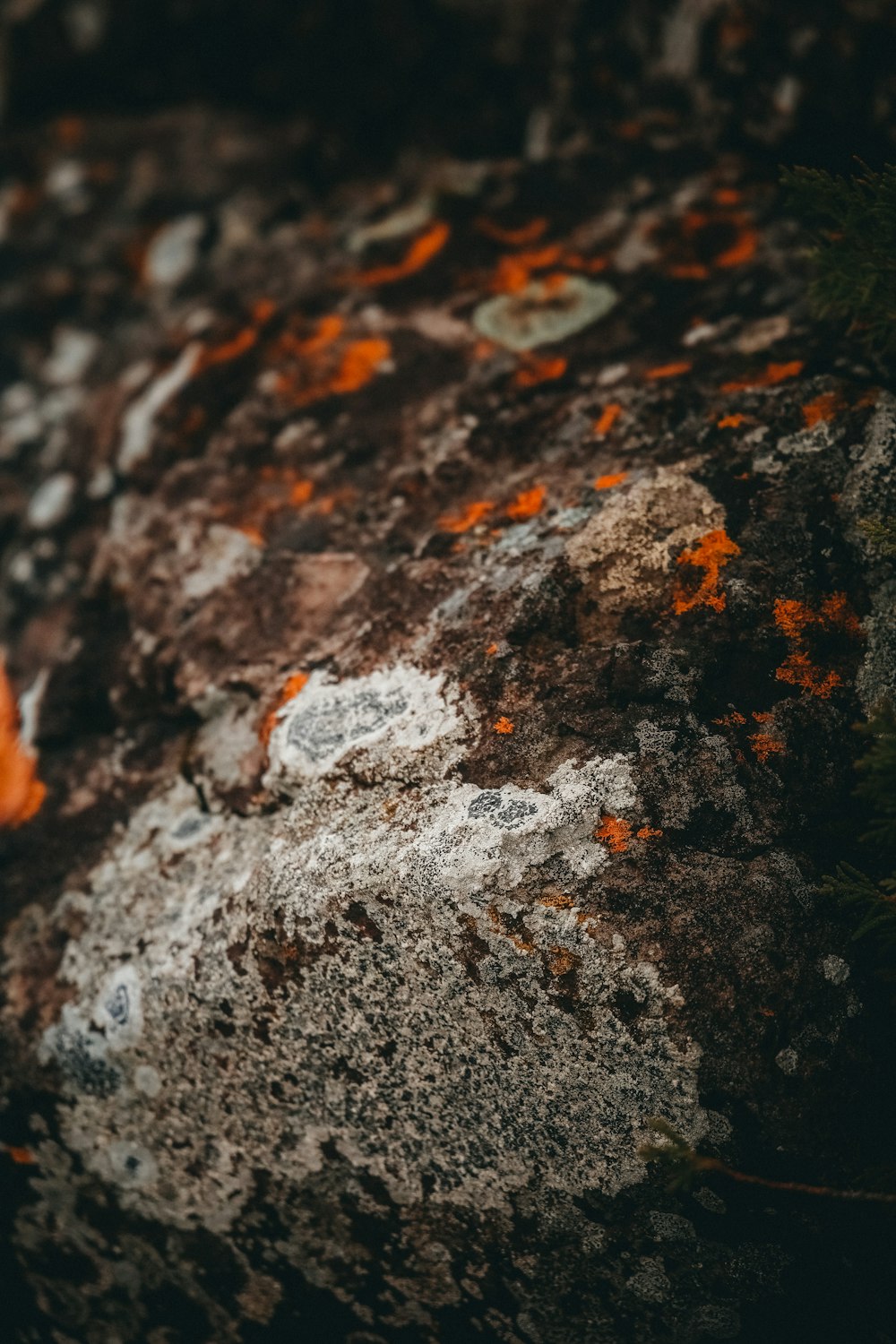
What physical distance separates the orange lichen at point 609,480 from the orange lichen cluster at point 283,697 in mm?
813

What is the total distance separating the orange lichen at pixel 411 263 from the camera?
2602 mm

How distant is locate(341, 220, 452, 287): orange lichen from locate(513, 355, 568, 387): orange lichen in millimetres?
638

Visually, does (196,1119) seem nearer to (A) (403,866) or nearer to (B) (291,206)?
(A) (403,866)

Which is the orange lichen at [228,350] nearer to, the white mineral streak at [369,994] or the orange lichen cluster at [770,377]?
the white mineral streak at [369,994]

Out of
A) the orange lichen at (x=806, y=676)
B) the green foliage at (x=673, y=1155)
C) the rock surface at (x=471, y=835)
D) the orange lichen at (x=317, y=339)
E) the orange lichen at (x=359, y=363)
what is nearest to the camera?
the green foliage at (x=673, y=1155)

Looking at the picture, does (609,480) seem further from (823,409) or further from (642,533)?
(823,409)

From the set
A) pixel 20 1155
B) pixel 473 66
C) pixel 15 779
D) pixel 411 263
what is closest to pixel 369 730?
pixel 15 779

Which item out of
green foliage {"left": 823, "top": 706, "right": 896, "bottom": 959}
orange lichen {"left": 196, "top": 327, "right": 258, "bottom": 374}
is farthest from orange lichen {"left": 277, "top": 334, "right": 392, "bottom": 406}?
green foliage {"left": 823, "top": 706, "right": 896, "bottom": 959}

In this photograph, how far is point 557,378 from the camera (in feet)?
7.19

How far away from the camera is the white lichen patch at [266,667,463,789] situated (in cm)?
160

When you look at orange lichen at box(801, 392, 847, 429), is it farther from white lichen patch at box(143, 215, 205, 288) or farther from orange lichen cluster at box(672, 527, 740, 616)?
white lichen patch at box(143, 215, 205, 288)

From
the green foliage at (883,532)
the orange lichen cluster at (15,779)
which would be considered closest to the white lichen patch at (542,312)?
the green foliage at (883,532)

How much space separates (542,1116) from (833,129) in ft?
9.05

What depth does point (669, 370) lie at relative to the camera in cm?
205
